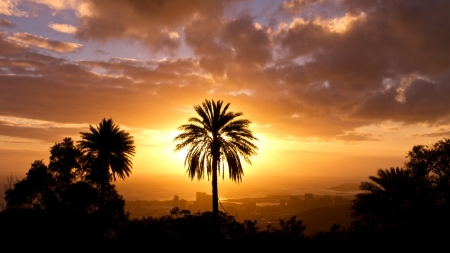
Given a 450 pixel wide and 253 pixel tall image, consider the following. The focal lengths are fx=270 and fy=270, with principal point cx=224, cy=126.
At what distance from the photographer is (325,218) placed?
1800 inches

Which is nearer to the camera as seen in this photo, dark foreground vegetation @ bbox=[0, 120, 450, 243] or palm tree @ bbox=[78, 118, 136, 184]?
dark foreground vegetation @ bbox=[0, 120, 450, 243]

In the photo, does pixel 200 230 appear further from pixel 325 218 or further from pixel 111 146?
pixel 325 218

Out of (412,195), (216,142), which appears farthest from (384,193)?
(216,142)

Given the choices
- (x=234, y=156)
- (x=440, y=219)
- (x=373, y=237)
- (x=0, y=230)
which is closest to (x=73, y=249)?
(x=0, y=230)

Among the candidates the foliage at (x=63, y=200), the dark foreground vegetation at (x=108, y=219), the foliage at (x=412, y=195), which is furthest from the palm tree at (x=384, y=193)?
the foliage at (x=63, y=200)

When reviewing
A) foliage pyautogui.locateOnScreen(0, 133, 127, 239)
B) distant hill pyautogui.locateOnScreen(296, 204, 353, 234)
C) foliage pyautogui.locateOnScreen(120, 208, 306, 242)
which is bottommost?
distant hill pyautogui.locateOnScreen(296, 204, 353, 234)

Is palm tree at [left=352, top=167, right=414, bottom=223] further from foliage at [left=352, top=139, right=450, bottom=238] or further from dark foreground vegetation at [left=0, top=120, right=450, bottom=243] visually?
dark foreground vegetation at [left=0, top=120, right=450, bottom=243]

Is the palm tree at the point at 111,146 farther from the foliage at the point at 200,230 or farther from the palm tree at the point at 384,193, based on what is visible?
the palm tree at the point at 384,193

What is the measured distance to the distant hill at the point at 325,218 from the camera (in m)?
41.7

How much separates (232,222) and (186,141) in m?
5.91

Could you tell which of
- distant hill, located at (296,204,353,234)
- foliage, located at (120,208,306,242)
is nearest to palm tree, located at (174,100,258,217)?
foliage, located at (120,208,306,242)

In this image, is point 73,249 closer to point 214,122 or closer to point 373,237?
point 214,122

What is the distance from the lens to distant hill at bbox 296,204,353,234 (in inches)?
1642

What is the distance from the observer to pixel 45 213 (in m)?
15.8
